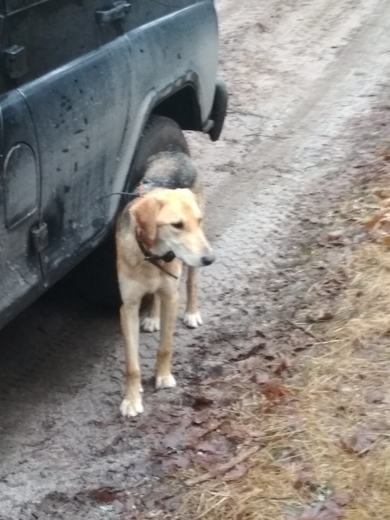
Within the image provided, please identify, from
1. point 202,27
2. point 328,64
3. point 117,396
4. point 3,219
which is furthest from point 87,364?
point 328,64

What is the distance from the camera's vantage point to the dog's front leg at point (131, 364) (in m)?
4.24

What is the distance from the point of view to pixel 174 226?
394 cm

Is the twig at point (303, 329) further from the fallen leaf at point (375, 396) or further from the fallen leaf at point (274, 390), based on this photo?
the fallen leaf at point (375, 396)

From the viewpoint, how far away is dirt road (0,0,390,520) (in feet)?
12.7

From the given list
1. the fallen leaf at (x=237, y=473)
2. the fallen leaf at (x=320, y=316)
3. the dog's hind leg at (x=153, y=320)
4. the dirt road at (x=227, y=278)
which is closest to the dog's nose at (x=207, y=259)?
the dirt road at (x=227, y=278)

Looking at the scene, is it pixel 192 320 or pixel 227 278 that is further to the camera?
pixel 227 278

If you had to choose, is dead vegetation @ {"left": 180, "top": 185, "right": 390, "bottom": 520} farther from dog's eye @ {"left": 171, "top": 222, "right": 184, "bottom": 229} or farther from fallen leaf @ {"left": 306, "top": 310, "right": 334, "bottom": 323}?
dog's eye @ {"left": 171, "top": 222, "right": 184, "bottom": 229}

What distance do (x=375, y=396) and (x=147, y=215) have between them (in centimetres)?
134

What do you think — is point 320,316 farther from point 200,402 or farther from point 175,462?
point 175,462

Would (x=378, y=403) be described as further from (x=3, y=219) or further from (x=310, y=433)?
(x=3, y=219)

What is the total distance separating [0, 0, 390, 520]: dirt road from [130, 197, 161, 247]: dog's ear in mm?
915

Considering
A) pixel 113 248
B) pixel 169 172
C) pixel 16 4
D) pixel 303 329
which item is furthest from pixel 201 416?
pixel 16 4

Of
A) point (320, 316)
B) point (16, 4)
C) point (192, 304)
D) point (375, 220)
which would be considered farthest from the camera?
point (375, 220)

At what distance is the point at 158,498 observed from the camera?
354 centimetres
